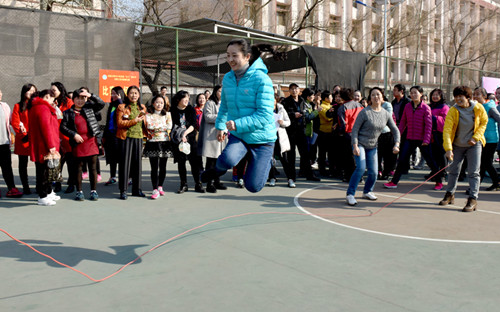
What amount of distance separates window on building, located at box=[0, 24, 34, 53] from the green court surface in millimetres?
4544

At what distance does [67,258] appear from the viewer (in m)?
4.70

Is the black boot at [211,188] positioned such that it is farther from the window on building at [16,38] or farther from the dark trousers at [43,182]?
the window on building at [16,38]

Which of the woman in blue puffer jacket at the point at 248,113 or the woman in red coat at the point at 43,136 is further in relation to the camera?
the woman in red coat at the point at 43,136

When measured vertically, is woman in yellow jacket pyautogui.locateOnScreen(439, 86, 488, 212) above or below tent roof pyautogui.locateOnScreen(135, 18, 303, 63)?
below

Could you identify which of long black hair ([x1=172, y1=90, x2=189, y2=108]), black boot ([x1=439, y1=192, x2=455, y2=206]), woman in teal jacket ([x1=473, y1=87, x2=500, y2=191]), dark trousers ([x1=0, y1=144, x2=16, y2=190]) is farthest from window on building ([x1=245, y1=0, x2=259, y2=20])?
black boot ([x1=439, y1=192, x2=455, y2=206])

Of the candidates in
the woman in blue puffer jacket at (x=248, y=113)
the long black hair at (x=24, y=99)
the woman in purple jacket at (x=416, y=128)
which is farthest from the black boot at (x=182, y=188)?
the woman in purple jacket at (x=416, y=128)

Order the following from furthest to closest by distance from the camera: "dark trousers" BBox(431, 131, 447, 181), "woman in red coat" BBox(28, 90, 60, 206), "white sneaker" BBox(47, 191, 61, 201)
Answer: "dark trousers" BBox(431, 131, 447, 181), "white sneaker" BBox(47, 191, 61, 201), "woman in red coat" BBox(28, 90, 60, 206)

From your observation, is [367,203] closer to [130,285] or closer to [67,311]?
[130,285]

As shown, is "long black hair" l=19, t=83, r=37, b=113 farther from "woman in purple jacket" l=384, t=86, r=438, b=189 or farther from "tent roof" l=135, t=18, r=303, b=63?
"woman in purple jacket" l=384, t=86, r=438, b=189

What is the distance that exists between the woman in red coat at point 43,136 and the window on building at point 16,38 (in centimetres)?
429

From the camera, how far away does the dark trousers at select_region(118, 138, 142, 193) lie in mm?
7789

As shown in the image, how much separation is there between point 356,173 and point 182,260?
3876mm

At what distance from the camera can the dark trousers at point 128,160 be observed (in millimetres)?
7789

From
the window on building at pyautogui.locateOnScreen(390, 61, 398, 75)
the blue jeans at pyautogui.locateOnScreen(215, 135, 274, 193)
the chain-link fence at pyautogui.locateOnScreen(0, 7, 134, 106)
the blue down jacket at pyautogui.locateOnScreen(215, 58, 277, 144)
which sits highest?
the window on building at pyautogui.locateOnScreen(390, 61, 398, 75)
